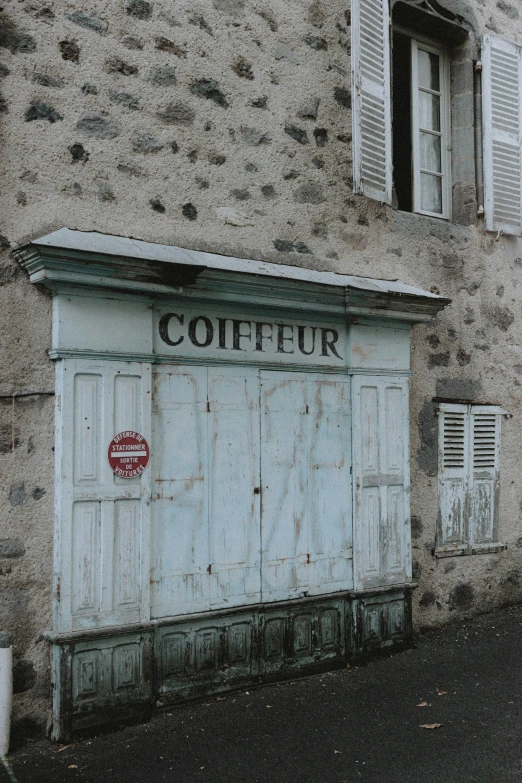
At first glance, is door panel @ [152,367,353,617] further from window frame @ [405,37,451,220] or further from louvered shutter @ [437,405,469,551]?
window frame @ [405,37,451,220]

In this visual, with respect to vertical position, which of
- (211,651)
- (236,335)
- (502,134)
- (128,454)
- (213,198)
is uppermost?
(502,134)

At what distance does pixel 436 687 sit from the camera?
471 centimetres

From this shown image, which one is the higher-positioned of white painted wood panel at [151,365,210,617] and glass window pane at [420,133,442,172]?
glass window pane at [420,133,442,172]

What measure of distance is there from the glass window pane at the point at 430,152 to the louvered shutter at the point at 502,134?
409 mm

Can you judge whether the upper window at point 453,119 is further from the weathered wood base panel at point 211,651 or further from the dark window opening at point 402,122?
the weathered wood base panel at point 211,651

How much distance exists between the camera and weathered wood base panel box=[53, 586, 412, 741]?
13.0 ft

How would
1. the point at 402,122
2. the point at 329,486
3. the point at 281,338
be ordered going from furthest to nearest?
the point at 402,122 < the point at 329,486 < the point at 281,338

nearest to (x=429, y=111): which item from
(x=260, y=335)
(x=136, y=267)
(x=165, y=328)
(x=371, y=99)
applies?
(x=371, y=99)

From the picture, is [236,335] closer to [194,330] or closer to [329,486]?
[194,330]

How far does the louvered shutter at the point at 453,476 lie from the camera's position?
19.2 feet

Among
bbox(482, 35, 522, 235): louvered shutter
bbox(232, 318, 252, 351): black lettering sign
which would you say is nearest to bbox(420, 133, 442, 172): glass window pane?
bbox(482, 35, 522, 235): louvered shutter

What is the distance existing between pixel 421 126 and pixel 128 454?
13.1 feet

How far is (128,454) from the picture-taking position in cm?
420

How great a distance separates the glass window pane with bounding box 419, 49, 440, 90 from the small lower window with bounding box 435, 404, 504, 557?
9.36 ft
